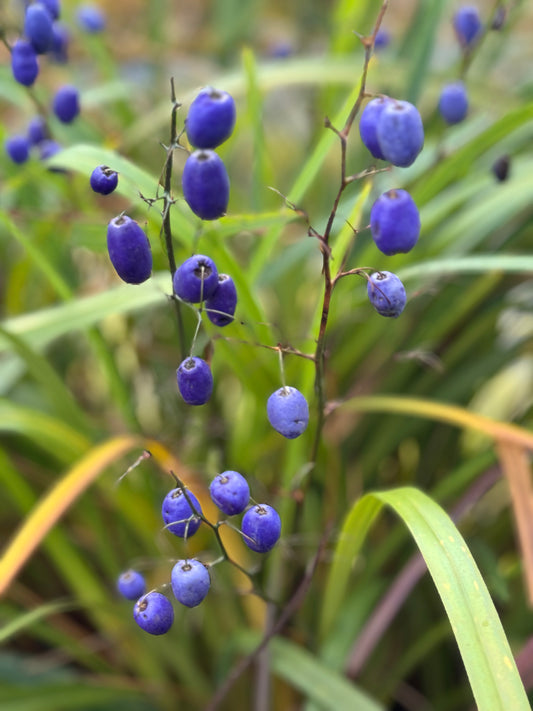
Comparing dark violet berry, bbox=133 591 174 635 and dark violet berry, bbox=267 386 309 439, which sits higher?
dark violet berry, bbox=267 386 309 439

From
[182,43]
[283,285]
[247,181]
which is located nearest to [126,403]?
[283,285]

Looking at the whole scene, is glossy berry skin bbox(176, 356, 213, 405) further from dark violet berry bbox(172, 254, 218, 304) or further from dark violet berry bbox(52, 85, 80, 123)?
dark violet berry bbox(52, 85, 80, 123)

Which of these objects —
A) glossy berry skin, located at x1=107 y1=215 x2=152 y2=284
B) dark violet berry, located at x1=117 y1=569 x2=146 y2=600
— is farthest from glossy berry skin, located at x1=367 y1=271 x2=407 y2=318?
dark violet berry, located at x1=117 y1=569 x2=146 y2=600

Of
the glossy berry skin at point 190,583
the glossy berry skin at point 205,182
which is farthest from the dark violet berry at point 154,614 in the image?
the glossy berry skin at point 205,182

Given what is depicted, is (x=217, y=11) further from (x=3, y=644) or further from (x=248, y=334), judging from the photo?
(x=3, y=644)

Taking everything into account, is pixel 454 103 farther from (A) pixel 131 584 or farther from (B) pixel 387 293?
(A) pixel 131 584

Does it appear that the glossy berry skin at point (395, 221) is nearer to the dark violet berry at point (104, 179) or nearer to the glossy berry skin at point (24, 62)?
the dark violet berry at point (104, 179)

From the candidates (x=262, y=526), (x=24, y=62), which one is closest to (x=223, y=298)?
(x=262, y=526)

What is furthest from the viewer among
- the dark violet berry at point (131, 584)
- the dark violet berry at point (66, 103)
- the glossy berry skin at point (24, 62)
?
the dark violet berry at point (66, 103)
